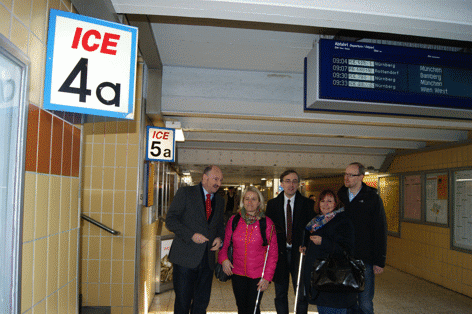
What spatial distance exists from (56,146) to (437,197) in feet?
22.0

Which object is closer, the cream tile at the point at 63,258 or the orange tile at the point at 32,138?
the orange tile at the point at 32,138

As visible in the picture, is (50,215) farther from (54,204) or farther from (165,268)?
(165,268)

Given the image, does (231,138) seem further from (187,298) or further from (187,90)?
(187,298)

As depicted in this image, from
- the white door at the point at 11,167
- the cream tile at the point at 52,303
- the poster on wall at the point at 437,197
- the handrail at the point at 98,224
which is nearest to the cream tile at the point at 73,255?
the cream tile at the point at 52,303

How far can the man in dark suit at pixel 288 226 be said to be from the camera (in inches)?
135

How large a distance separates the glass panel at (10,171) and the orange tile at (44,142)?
0.18 m

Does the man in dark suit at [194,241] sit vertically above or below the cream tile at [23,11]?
below

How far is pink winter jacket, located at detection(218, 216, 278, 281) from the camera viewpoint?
9.87 ft

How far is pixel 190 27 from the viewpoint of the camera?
11.0 feet

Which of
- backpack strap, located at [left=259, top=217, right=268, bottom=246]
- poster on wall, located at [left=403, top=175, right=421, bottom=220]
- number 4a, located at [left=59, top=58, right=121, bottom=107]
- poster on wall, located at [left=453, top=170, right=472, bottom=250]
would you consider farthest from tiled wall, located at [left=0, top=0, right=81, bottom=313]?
poster on wall, located at [left=403, top=175, right=421, bottom=220]

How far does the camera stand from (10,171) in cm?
146

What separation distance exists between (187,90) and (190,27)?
1132 mm

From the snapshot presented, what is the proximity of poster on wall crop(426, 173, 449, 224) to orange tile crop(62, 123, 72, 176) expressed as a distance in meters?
6.40

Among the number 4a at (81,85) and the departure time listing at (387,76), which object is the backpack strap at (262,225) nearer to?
the departure time listing at (387,76)
